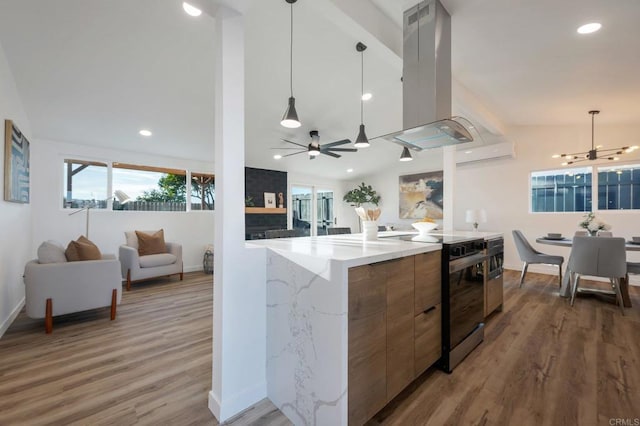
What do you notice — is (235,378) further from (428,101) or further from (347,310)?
(428,101)

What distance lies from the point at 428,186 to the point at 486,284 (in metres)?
4.86

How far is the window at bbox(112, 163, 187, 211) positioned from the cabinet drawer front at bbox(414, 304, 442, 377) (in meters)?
5.13

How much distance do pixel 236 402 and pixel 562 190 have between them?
627cm

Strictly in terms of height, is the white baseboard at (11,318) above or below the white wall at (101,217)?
below

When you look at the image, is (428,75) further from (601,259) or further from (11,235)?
(11,235)

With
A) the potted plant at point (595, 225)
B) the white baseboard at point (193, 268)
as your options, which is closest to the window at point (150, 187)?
the white baseboard at point (193, 268)

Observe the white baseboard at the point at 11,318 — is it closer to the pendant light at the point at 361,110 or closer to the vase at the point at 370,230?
the vase at the point at 370,230

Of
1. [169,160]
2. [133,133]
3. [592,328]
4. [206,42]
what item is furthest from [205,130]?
[592,328]

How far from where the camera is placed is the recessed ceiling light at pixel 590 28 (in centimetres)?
204

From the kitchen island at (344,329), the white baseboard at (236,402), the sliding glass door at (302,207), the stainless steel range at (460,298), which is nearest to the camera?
the kitchen island at (344,329)

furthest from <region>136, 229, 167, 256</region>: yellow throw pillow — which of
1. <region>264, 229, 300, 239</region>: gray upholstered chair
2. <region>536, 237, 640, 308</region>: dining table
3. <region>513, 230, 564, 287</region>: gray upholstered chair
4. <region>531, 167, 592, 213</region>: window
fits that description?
<region>531, 167, 592, 213</region>: window

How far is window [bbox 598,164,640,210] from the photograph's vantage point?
171 inches

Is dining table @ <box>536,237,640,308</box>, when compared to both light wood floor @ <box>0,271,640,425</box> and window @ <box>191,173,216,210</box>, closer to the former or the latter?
light wood floor @ <box>0,271,640,425</box>

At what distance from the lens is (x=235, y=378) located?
159 cm
